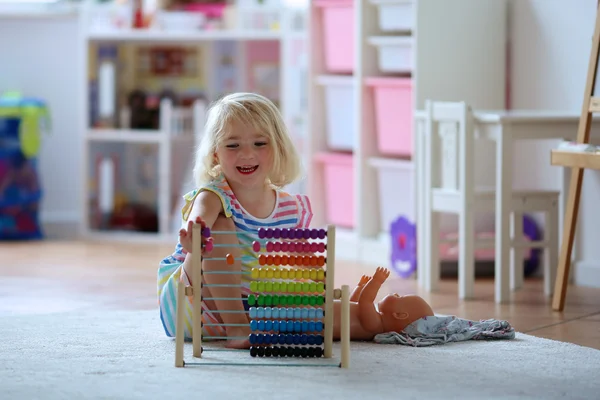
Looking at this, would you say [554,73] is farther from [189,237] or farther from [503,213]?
[189,237]

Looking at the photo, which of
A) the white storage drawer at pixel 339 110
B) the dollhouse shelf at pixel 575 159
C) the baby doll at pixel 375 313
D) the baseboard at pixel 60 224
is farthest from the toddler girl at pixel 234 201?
the baseboard at pixel 60 224

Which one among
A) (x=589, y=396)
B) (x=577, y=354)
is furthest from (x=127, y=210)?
(x=589, y=396)

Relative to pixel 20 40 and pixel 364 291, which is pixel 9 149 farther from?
pixel 364 291

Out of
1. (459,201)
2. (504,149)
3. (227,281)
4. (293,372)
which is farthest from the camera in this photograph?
(459,201)

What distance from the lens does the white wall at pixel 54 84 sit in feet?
16.6

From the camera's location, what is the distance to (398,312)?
253cm

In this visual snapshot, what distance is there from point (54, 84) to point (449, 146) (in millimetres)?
2418

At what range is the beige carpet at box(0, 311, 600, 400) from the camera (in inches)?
78.2

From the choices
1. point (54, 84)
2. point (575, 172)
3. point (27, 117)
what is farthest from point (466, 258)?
point (54, 84)

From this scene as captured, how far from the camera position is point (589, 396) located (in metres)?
1.99

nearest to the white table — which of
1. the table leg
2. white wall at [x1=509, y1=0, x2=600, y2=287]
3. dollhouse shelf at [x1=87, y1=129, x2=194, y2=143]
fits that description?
the table leg

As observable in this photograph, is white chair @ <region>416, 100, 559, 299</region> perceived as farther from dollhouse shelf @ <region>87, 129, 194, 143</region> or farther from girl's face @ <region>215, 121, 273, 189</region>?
dollhouse shelf @ <region>87, 129, 194, 143</region>

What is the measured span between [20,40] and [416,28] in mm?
2199

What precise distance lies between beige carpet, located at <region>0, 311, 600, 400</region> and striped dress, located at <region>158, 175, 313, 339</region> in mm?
84
